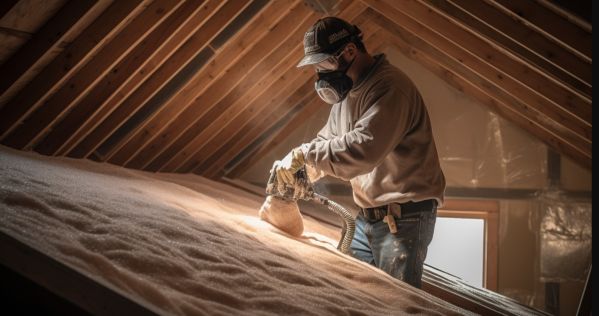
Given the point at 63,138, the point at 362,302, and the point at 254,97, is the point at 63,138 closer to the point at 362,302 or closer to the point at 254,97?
the point at 254,97

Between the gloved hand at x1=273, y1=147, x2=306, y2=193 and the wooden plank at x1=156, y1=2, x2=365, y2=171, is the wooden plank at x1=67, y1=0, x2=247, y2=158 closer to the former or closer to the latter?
the wooden plank at x1=156, y1=2, x2=365, y2=171

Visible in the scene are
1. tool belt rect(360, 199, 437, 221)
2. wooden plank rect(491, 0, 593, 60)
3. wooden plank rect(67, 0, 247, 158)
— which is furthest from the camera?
wooden plank rect(67, 0, 247, 158)

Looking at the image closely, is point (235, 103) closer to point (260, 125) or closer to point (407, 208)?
point (260, 125)

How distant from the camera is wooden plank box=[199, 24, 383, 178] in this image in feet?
18.5

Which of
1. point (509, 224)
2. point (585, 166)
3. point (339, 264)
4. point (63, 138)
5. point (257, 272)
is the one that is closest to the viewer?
point (257, 272)

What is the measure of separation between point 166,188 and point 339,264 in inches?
60.7

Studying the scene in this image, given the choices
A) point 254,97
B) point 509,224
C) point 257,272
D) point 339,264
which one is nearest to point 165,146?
point 254,97

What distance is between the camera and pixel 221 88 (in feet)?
15.8

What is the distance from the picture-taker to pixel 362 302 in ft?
7.15

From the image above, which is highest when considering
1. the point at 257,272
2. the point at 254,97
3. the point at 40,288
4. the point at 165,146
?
the point at 254,97

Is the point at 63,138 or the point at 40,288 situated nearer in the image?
the point at 40,288

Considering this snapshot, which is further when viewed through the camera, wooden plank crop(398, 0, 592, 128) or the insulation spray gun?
wooden plank crop(398, 0, 592, 128)

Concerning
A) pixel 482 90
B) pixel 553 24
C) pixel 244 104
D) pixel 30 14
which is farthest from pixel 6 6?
pixel 482 90

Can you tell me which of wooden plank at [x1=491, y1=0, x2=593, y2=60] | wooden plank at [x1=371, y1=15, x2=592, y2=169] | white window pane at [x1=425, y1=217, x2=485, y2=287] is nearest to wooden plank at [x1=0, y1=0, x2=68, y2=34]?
wooden plank at [x1=491, y1=0, x2=593, y2=60]
